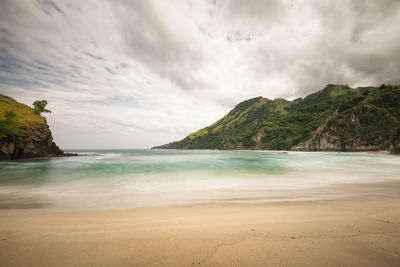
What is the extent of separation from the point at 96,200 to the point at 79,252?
675 centimetres

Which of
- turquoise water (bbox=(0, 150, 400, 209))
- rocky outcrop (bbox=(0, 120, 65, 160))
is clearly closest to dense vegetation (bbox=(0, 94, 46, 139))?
rocky outcrop (bbox=(0, 120, 65, 160))

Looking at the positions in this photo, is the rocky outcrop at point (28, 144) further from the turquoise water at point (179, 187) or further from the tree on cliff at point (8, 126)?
the turquoise water at point (179, 187)

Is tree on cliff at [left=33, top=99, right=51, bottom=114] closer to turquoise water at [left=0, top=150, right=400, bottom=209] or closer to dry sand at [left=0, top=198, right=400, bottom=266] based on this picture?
turquoise water at [left=0, top=150, right=400, bottom=209]

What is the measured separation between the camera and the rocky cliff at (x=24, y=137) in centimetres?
3994

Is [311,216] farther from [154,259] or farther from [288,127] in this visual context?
[288,127]

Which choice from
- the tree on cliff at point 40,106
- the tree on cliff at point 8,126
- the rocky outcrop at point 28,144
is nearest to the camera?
the tree on cliff at point 8,126

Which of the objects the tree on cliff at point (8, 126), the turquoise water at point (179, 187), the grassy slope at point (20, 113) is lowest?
the turquoise water at point (179, 187)

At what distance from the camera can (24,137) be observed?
44.8m

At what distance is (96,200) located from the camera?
8.70 metres

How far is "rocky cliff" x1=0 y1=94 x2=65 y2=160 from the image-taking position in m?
39.9

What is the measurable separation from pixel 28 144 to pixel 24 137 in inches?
94.8

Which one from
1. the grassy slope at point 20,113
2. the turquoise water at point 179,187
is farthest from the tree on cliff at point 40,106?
the turquoise water at point 179,187

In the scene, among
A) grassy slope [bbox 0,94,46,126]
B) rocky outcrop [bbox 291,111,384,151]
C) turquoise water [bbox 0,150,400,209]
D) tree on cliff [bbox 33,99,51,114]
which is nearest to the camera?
turquoise water [bbox 0,150,400,209]

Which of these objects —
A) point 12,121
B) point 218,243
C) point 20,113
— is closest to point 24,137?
point 12,121
